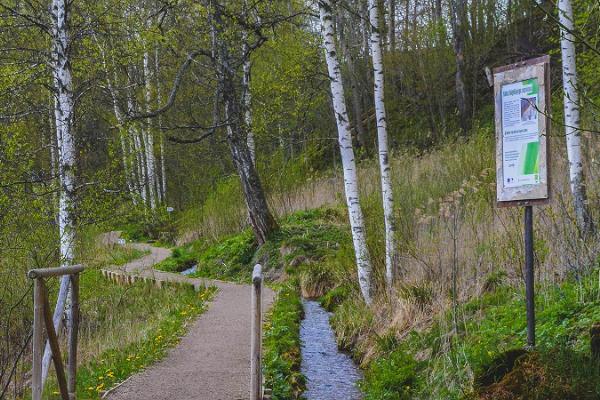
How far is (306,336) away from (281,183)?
352 inches

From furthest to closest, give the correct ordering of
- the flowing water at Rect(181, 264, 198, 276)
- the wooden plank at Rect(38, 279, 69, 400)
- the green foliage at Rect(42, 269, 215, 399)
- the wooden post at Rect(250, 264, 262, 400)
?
the flowing water at Rect(181, 264, 198, 276) < the green foliage at Rect(42, 269, 215, 399) < the wooden post at Rect(250, 264, 262, 400) < the wooden plank at Rect(38, 279, 69, 400)

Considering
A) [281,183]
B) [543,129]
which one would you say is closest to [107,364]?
[543,129]

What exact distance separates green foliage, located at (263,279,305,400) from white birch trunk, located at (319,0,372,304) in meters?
1.23

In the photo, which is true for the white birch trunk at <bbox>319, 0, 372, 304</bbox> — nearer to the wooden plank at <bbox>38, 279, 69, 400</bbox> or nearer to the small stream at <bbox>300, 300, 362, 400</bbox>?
the small stream at <bbox>300, 300, 362, 400</bbox>

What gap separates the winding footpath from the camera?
559 centimetres

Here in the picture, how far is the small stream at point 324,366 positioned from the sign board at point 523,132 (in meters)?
2.84

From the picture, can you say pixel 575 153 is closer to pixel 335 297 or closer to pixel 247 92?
pixel 335 297

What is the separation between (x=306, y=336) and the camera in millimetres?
8016

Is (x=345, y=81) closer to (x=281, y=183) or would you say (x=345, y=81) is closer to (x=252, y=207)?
(x=281, y=183)

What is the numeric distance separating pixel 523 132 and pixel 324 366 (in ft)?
12.8

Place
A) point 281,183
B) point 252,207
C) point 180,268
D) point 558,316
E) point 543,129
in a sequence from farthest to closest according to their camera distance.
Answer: point 281,183 → point 180,268 → point 252,207 → point 558,316 → point 543,129

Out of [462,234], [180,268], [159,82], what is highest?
[159,82]

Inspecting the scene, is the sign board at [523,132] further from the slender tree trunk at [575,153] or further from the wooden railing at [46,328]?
the wooden railing at [46,328]

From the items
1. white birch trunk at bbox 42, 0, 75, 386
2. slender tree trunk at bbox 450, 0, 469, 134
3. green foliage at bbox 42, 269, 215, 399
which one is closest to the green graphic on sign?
green foliage at bbox 42, 269, 215, 399
